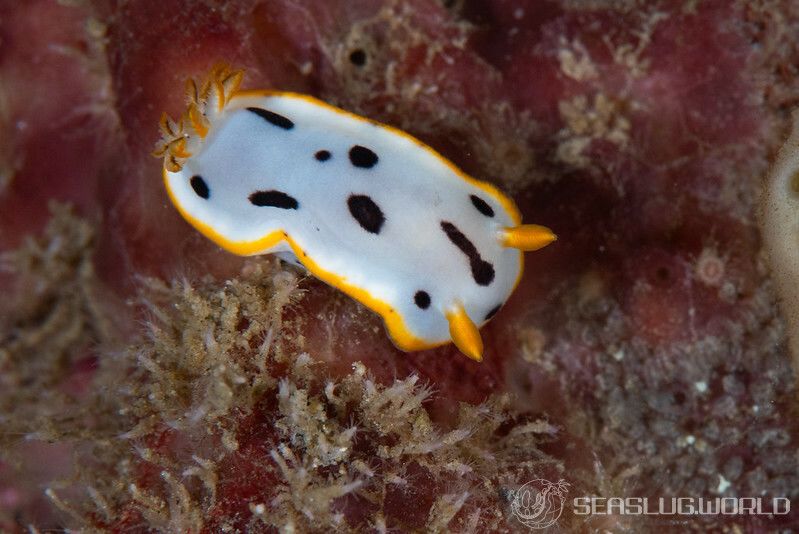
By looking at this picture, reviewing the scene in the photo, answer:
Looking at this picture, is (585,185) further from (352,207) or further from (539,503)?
(539,503)

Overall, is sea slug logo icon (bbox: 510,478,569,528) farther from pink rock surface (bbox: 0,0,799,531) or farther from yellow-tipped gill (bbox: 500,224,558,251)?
yellow-tipped gill (bbox: 500,224,558,251)

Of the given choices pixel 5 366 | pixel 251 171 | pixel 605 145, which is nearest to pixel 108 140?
pixel 251 171

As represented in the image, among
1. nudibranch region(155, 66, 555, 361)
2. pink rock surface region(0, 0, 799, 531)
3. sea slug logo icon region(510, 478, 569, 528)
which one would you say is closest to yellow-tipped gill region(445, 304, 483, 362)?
nudibranch region(155, 66, 555, 361)

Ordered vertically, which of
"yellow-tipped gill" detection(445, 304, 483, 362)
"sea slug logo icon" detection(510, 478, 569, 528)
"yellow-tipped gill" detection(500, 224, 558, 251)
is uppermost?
"yellow-tipped gill" detection(500, 224, 558, 251)

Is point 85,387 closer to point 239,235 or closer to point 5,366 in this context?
point 5,366

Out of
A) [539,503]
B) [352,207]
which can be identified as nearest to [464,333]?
[352,207]
